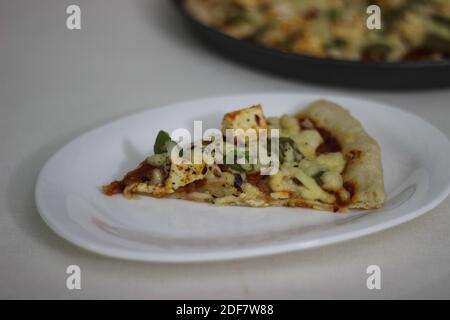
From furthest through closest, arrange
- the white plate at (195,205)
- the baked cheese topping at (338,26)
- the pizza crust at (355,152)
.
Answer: the baked cheese topping at (338,26), the pizza crust at (355,152), the white plate at (195,205)

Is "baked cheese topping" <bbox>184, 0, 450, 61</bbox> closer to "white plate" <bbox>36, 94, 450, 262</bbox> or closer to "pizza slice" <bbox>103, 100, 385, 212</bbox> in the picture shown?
"white plate" <bbox>36, 94, 450, 262</bbox>

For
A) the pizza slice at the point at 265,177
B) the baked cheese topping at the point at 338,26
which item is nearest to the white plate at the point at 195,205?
the pizza slice at the point at 265,177

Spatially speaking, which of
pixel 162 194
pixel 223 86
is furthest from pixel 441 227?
pixel 223 86

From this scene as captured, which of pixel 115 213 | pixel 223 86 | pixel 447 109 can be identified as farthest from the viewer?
pixel 223 86

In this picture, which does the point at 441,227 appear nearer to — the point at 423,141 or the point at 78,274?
the point at 423,141

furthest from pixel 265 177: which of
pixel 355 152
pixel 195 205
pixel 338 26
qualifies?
pixel 338 26

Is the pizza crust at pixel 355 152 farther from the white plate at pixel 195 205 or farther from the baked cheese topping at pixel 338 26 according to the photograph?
the baked cheese topping at pixel 338 26
